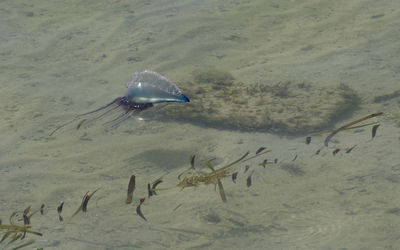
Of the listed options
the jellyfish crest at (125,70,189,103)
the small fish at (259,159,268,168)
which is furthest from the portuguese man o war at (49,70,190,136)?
the small fish at (259,159,268,168)

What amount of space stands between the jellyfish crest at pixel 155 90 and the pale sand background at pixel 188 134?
0.68ft

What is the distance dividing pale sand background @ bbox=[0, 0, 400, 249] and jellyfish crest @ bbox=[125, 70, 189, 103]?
0.68 ft

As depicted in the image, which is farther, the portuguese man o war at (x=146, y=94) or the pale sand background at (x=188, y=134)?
the portuguese man o war at (x=146, y=94)

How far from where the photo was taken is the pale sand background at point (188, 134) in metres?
1.92

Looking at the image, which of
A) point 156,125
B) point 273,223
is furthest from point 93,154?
point 273,223

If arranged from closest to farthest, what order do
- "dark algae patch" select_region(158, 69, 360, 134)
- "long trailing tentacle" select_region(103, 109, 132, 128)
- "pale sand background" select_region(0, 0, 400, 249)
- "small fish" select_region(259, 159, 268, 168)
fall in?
"pale sand background" select_region(0, 0, 400, 249) → "small fish" select_region(259, 159, 268, 168) → "dark algae patch" select_region(158, 69, 360, 134) → "long trailing tentacle" select_region(103, 109, 132, 128)

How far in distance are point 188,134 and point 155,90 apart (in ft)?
1.40

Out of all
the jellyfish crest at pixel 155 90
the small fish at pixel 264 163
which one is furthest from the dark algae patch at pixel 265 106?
the small fish at pixel 264 163

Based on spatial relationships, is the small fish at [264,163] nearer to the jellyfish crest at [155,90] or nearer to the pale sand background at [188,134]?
the pale sand background at [188,134]

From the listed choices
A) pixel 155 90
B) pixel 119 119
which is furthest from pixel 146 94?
pixel 119 119

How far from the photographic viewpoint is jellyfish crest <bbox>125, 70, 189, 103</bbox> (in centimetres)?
294

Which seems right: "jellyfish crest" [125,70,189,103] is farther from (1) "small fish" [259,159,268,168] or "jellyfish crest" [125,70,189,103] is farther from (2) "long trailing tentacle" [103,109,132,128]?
(1) "small fish" [259,159,268,168]

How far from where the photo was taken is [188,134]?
2686 millimetres

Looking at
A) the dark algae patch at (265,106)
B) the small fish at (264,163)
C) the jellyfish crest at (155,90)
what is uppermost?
the jellyfish crest at (155,90)
